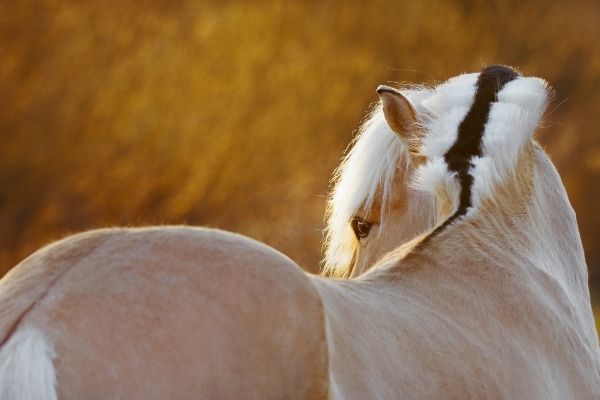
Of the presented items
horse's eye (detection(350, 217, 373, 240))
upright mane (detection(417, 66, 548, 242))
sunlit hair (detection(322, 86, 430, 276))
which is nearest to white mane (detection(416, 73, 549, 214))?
upright mane (detection(417, 66, 548, 242))

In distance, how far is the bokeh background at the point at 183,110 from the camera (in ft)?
24.8

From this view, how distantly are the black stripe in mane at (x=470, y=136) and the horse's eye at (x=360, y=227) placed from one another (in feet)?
1.24

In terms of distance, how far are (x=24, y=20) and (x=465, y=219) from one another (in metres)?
5.49

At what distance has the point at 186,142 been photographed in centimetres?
808

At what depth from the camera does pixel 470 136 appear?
2930mm

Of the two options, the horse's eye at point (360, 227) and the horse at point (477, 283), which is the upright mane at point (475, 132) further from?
the horse's eye at point (360, 227)

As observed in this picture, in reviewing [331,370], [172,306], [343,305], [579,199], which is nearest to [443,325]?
[343,305]

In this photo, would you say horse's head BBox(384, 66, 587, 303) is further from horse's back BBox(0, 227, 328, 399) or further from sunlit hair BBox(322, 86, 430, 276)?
horse's back BBox(0, 227, 328, 399)

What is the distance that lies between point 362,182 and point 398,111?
235 mm

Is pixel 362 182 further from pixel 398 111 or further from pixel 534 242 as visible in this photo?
pixel 534 242

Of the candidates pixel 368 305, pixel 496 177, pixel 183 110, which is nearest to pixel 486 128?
pixel 496 177

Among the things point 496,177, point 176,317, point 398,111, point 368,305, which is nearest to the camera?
point 176,317

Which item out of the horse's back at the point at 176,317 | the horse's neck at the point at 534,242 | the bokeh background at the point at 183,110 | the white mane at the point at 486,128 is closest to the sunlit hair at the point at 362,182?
the white mane at the point at 486,128

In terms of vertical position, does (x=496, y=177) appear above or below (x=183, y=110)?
above
